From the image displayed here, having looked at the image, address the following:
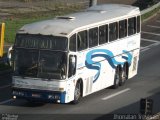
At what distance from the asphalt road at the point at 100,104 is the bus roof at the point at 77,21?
2624mm

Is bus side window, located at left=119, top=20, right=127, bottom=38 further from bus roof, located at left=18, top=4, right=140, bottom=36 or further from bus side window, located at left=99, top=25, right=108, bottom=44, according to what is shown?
bus side window, located at left=99, top=25, right=108, bottom=44

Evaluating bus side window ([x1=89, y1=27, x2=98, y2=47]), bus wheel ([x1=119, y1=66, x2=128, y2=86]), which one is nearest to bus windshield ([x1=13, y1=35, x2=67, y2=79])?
bus side window ([x1=89, y1=27, x2=98, y2=47])

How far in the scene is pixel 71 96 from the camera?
2342 cm

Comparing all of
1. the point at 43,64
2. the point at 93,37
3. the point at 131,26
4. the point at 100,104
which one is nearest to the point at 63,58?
the point at 43,64

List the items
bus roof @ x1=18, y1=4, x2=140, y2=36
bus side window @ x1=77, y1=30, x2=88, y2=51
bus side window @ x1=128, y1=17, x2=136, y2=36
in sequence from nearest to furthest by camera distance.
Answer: bus roof @ x1=18, y1=4, x2=140, y2=36 → bus side window @ x1=77, y1=30, x2=88, y2=51 → bus side window @ x1=128, y1=17, x2=136, y2=36

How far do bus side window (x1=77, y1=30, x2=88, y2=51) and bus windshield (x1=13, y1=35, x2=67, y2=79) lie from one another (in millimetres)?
999

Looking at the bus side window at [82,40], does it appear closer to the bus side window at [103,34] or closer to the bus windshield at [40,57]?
the bus windshield at [40,57]

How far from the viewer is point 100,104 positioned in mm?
24359

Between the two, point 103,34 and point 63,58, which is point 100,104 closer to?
point 63,58

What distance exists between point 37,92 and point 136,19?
8.18 meters

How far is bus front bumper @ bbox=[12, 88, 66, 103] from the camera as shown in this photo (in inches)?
899

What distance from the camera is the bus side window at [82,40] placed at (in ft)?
78.0

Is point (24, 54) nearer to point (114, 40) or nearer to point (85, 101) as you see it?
point (85, 101)

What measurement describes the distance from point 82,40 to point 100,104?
2395 millimetres
